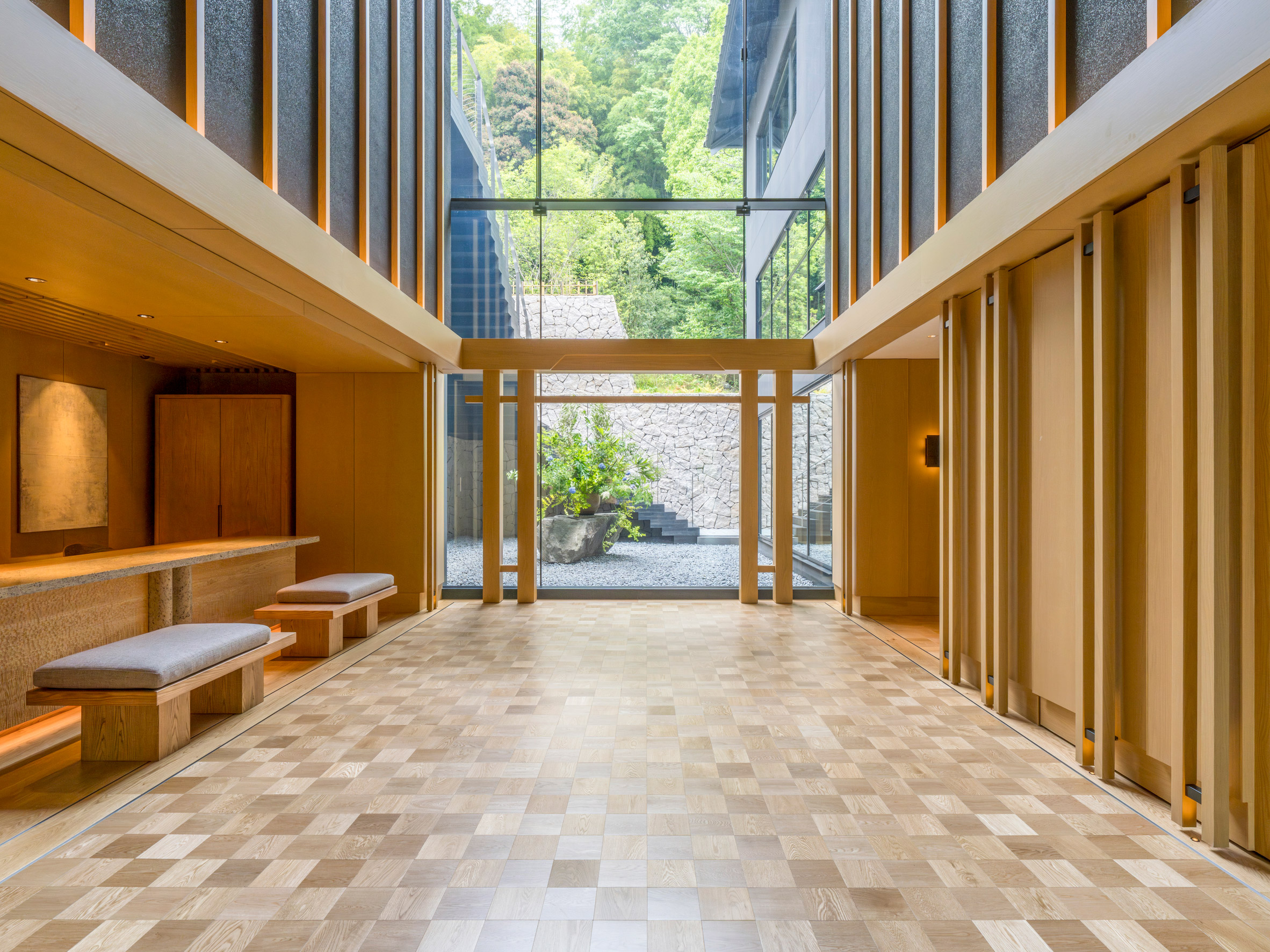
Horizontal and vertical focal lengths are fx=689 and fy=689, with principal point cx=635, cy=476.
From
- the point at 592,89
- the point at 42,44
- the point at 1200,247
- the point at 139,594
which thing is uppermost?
the point at 592,89

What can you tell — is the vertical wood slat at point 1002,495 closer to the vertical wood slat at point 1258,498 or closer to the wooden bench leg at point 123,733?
the vertical wood slat at point 1258,498

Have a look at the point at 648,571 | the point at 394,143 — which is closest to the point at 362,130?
the point at 394,143

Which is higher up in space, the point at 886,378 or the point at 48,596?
the point at 886,378

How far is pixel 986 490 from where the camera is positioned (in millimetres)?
4504

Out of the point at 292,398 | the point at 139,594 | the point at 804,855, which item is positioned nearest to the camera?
the point at 804,855

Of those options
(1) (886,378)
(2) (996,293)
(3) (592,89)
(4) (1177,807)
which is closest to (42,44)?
(2) (996,293)

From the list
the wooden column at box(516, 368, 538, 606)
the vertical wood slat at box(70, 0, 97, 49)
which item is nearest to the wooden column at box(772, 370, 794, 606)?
the wooden column at box(516, 368, 538, 606)

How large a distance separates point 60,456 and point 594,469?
5337mm

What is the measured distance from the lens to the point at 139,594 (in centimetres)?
499

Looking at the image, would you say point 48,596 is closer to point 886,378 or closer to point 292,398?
point 292,398

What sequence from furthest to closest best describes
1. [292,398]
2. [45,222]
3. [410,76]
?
[292,398], [410,76], [45,222]

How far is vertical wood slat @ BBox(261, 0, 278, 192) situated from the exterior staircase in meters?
5.31

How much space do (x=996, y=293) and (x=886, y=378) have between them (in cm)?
312

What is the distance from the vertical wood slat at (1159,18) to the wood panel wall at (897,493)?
4.69 metres
